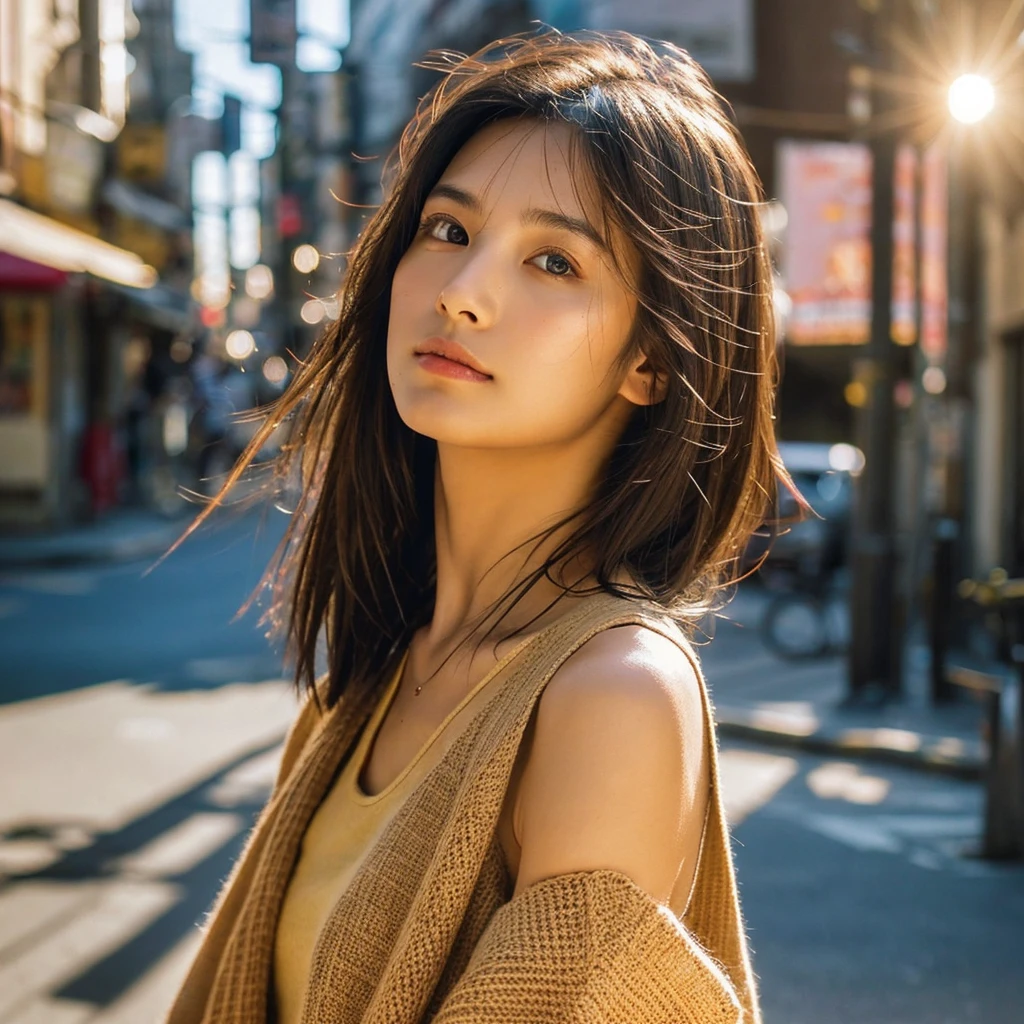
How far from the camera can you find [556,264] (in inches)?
58.1

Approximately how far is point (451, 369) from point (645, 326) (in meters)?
0.21

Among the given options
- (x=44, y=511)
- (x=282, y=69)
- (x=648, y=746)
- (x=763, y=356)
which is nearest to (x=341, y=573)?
(x=763, y=356)

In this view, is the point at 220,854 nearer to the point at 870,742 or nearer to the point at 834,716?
the point at 870,742

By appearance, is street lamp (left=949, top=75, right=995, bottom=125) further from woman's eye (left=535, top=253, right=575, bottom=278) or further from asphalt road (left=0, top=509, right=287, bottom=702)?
woman's eye (left=535, top=253, right=575, bottom=278)

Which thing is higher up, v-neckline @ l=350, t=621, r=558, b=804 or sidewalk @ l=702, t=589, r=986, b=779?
v-neckline @ l=350, t=621, r=558, b=804

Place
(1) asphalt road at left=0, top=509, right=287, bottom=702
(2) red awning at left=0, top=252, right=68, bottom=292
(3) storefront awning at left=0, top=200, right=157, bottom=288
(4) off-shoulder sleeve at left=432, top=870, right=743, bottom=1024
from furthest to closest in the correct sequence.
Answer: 1. (3) storefront awning at left=0, top=200, right=157, bottom=288
2. (2) red awning at left=0, top=252, right=68, bottom=292
3. (1) asphalt road at left=0, top=509, right=287, bottom=702
4. (4) off-shoulder sleeve at left=432, top=870, right=743, bottom=1024

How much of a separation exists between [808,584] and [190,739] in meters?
8.30

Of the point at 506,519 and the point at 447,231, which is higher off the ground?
the point at 447,231

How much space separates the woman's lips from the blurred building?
582 inches

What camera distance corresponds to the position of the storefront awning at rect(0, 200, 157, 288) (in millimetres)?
16031

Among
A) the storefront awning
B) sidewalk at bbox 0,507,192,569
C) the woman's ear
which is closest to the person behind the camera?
the woman's ear

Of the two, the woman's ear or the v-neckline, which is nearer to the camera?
the v-neckline

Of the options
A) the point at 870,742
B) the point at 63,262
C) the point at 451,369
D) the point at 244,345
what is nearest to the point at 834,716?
the point at 870,742

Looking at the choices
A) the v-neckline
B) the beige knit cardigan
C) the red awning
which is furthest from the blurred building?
the beige knit cardigan
